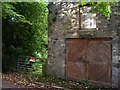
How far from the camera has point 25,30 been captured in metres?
15.4

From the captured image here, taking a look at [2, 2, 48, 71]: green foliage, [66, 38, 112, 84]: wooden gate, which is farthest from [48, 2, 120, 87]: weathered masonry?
[2, 2, 48, 71]: green foliage

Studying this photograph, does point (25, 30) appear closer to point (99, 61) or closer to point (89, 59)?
point (89, 59)

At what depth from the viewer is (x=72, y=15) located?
11727 millimetres

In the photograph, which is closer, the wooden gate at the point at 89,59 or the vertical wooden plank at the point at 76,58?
the wooden gate at the point at 89,59

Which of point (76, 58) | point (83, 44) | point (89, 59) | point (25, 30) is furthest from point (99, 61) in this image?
point (25, 30)

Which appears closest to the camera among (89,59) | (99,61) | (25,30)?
(99,61)

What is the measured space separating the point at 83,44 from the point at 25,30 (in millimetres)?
5245

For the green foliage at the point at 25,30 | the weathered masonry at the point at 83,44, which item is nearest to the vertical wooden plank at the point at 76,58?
the weathered masonry at the point at 83,44

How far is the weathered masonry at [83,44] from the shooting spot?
1036 centimetres

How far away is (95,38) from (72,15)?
1.69 metres

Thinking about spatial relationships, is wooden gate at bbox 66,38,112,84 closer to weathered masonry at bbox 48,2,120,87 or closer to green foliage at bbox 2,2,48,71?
weathered masonry at bbox 48,2,120,87

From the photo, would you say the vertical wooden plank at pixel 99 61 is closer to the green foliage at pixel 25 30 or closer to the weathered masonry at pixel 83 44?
the weathered masonry at pixel 83 44

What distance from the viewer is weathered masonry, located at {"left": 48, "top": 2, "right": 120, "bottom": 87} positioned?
1036 centimetres

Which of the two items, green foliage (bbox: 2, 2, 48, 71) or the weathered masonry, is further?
green foliage (bbox: 2, 2, 48, 71)
